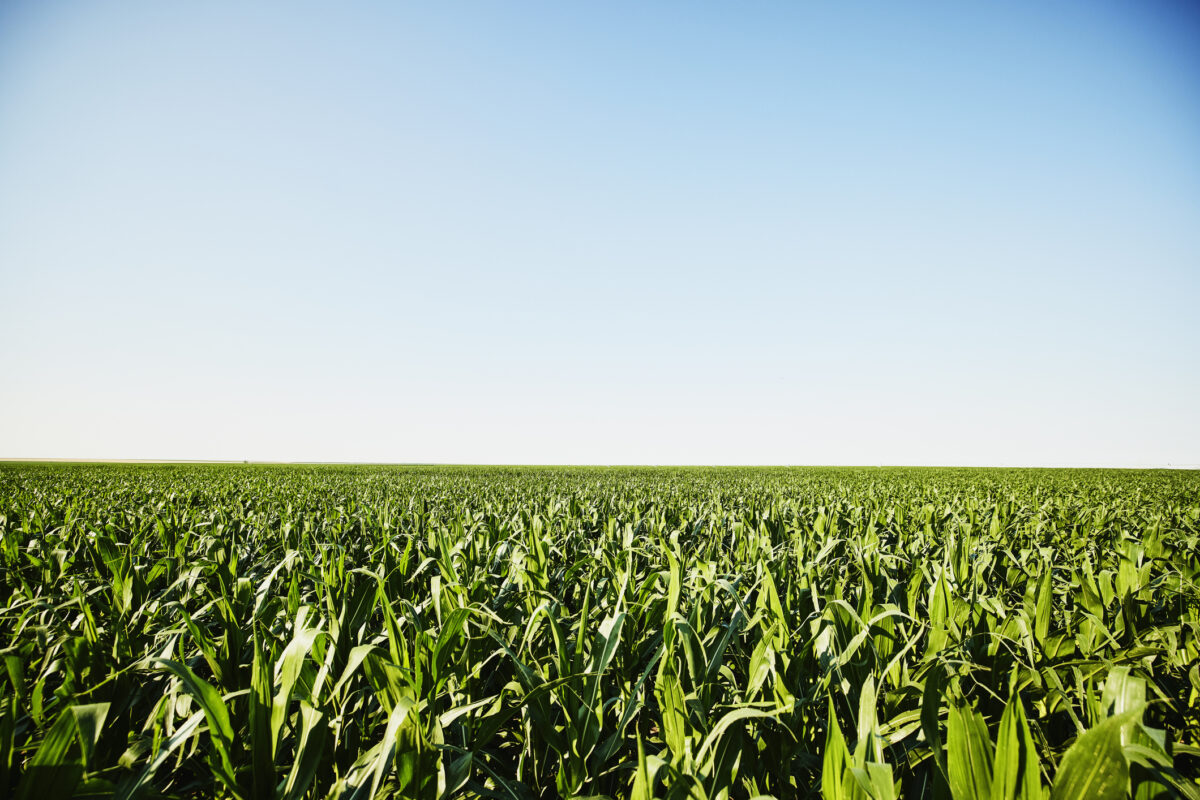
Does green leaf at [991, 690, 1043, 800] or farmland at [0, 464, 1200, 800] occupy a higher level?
green leaf at [991, 690, 1043, 800]

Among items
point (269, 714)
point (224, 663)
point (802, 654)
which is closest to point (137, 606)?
point (224, 663)

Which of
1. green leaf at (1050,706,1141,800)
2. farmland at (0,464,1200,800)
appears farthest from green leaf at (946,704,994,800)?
green leaf at (1050,706,1141,800)

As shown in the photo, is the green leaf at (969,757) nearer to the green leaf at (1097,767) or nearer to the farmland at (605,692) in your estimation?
the farmland at (605,692)

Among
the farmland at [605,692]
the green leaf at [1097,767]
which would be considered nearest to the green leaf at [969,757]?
the farmland at [605,692]

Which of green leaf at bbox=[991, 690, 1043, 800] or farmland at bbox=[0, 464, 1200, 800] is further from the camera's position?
farmland at bbox=[0, 464, 1200, 800]

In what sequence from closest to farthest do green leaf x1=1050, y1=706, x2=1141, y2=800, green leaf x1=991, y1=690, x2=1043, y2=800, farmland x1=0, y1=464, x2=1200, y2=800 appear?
green leaf x1=1050, y1=706, x2=1141, y2=800 → green leaf x1=991, y1=690, x2=1043, y2=800 → farmland x1=0, y1=464, x2=1200, y2=800

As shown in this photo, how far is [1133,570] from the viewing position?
123 inches

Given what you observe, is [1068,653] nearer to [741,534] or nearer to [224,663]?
[741,534]

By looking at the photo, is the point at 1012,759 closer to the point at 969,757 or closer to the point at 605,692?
the point at 969,757

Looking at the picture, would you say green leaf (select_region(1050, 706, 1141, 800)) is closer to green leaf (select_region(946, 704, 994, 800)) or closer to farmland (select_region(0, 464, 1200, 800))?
farmland (select_region(0, 464, 1200, 800))

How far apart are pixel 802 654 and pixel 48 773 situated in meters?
2.19

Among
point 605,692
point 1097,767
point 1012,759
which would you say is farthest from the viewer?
point 605,692

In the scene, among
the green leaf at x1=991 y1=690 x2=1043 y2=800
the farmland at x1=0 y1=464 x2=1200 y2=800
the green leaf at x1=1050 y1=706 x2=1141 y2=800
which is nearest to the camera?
the green leaf at x1=1050 y1=706 x2=1141 y2=800

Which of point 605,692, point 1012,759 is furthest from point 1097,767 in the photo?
point 605,692
